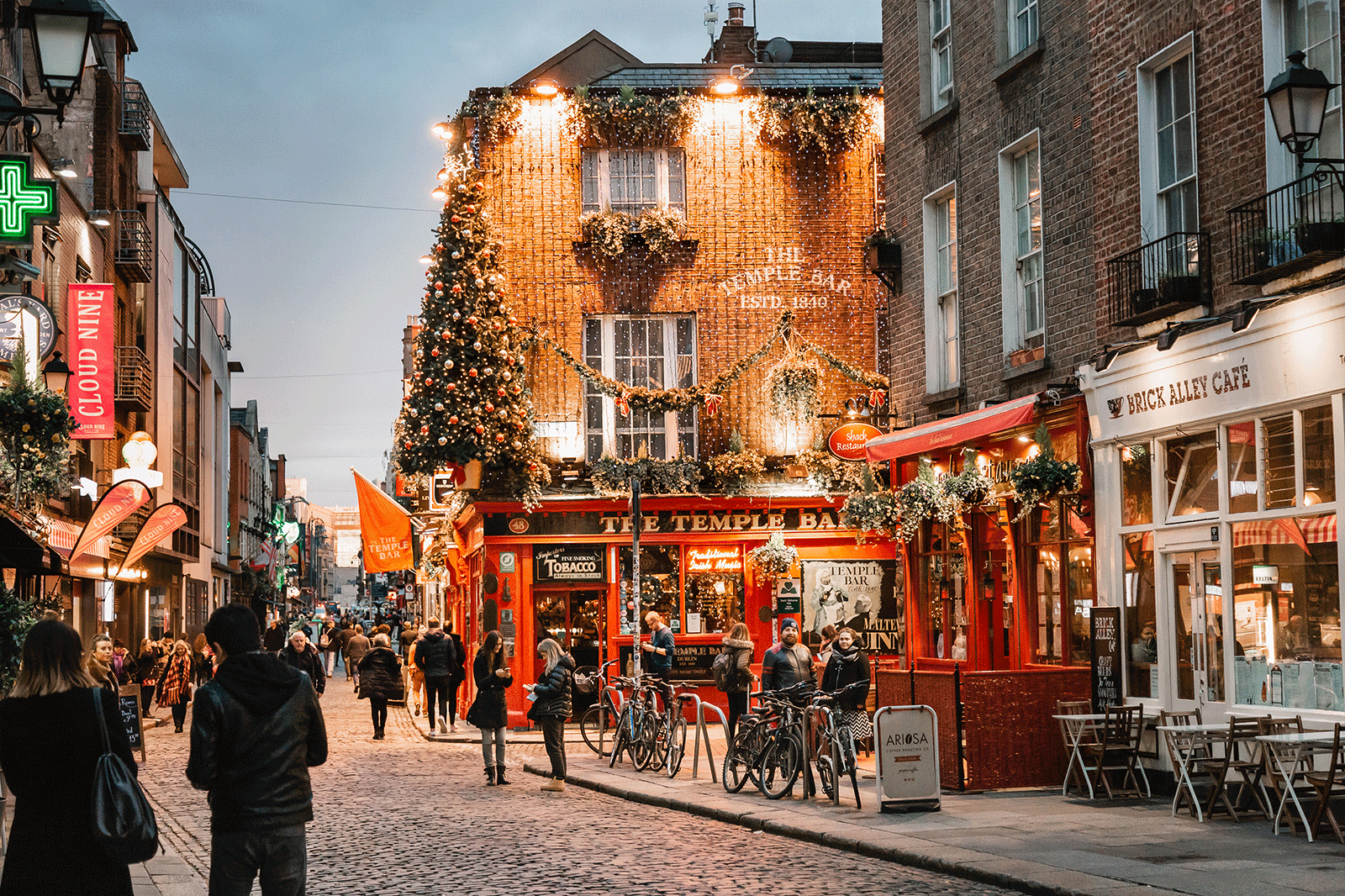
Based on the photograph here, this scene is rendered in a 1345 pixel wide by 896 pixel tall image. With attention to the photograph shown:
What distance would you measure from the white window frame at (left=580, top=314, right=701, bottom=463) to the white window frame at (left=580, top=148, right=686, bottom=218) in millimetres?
1979

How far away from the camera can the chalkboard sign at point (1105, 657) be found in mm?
15211

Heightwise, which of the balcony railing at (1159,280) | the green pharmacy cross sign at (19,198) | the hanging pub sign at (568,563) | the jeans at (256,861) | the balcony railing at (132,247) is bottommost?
the jeans at (256,861)

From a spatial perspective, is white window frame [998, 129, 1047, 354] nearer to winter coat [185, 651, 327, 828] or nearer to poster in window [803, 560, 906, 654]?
poster in window [803, 560, 906, 654]

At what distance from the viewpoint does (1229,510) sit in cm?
1411

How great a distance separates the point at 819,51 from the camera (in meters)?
37.6

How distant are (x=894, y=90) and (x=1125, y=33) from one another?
20.4 feet

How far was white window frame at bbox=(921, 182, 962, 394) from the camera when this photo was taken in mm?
20016

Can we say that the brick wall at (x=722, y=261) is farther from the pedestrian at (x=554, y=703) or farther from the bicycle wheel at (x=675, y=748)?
the pedestrian at (x=554, y=703)

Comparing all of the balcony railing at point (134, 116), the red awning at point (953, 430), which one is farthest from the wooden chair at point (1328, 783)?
the balcony railing at point (134, 116)

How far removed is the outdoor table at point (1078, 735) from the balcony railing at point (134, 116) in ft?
96.6

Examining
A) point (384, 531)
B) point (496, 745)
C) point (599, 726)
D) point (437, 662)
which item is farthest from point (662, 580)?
point (496, 745)

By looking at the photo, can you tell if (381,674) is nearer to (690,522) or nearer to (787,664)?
(690,522)

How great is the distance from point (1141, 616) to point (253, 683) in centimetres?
1122

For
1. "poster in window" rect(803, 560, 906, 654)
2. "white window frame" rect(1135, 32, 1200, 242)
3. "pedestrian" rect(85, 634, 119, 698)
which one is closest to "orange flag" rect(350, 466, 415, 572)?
"pedestrian" rect(85, 634, 119, 698)
